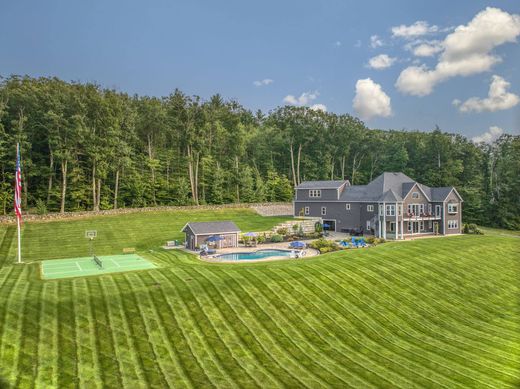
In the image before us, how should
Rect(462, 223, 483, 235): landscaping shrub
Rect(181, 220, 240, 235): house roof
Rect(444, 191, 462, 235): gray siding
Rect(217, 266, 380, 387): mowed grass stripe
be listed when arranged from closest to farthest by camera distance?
Rect(217, 266, 380, 387): mowed grass stripe
Rect(181, 220, 240, 235): house roof
Rect(444, 191, 462, 235): gray siding
Rect(462, 223, 483, 235): landscaping shrub

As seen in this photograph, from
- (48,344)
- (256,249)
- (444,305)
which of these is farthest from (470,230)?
(48,344)

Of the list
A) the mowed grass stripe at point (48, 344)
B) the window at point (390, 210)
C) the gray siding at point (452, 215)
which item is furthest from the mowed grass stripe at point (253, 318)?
the gray siding at point (452, 215)

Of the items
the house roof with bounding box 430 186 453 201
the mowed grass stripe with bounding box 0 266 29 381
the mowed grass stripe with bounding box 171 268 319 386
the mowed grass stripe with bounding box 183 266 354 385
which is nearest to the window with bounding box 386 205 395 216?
the house roof with bounding box 430 186 453 201

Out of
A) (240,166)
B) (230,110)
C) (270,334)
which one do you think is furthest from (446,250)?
(230,110)

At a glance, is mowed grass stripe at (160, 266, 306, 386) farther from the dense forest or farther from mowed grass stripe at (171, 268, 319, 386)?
the dense forest

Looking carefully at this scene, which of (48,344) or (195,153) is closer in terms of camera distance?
(48,344)

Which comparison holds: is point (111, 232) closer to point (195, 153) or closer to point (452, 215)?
point (195, 153)

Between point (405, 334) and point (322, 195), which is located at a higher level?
point (322, 195)
